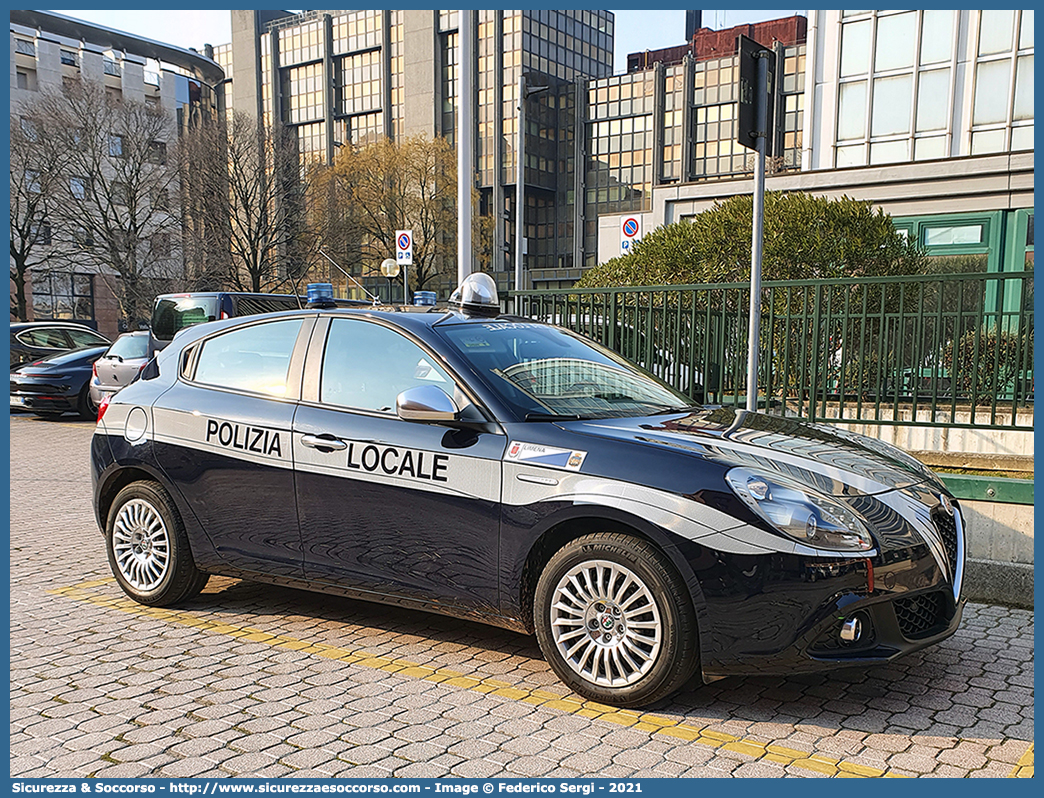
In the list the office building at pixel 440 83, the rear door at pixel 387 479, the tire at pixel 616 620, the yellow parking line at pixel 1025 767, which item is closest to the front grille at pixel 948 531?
the yellow parking line at pixel 1025 767

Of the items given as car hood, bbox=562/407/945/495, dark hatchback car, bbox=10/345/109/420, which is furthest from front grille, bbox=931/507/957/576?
dark hatchback car, bbox=10/345/109/420

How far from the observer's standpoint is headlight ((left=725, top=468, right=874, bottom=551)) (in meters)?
3.72

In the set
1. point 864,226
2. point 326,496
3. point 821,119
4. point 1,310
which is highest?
point 821,119

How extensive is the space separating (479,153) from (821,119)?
52.4 m

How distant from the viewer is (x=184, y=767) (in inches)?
134

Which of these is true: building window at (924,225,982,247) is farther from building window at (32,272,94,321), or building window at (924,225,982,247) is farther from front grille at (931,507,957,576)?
building window at (32,272,94,321)

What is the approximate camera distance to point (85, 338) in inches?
808

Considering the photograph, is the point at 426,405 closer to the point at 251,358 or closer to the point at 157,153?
the point at 251,358

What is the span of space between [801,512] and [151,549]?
3657mm

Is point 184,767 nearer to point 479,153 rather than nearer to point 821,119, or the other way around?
point 821,119

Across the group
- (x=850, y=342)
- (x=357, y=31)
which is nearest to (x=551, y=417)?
(x=850, y=342)

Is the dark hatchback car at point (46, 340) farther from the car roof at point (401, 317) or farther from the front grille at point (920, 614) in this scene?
the front grille at point (920, 614)

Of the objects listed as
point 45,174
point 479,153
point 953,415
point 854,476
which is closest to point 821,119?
point 953,415

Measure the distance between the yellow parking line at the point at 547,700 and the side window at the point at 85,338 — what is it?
16228mm
